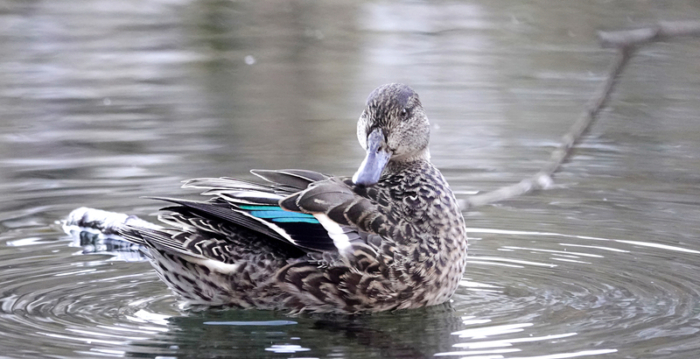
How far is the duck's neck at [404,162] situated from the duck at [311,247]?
35 cm

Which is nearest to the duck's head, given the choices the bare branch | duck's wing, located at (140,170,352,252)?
duck's wing, located at (140,170,352,252)

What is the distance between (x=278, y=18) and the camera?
2006 centimetres

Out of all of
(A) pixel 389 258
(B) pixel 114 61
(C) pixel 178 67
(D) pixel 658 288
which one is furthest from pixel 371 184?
(B) pixel 114 61

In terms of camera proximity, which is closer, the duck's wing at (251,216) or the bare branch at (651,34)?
the bare branch at (651,34)

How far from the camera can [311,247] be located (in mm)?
5438

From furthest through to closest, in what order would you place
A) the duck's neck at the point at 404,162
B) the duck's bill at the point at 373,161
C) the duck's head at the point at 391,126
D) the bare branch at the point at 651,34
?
the duck's neck at the point at 404,162 → the duck's head at the point at 391,126 → the duck's bill at the point at 373,161 → the bare branch at the point at 651,34

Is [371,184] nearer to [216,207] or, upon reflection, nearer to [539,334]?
[216,207]

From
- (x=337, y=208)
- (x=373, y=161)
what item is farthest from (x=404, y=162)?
(x=337, y=208)

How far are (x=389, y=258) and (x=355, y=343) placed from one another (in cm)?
56

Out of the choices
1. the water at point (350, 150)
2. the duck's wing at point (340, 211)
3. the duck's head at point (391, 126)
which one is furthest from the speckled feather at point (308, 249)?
the duck's head at point (391, 126)

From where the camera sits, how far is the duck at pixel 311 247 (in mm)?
5457

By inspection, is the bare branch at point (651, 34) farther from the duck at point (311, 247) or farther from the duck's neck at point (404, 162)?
the duck's neck at point (404, 162)

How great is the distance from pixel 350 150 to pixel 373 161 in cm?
432

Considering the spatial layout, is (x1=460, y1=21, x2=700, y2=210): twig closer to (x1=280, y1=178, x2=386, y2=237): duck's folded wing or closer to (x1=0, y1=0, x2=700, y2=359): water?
(x1=0, y1=0, x2=700, y2=359): water
